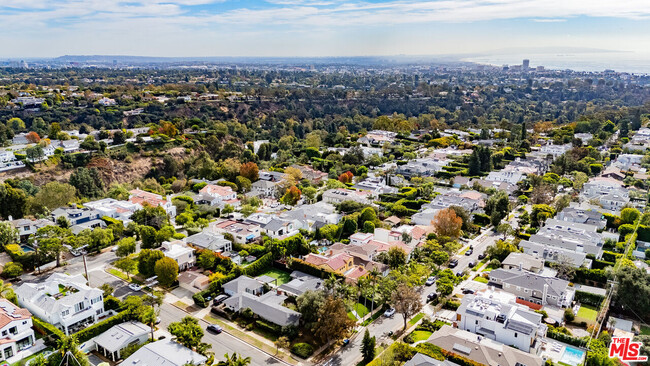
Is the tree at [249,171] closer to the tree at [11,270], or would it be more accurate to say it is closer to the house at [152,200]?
the house at [152,200]

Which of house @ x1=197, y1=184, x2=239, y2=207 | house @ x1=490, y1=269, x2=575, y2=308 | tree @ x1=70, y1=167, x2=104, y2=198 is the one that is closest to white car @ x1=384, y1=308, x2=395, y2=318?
house @ x1=490, y1=269, x2=575, y2=308

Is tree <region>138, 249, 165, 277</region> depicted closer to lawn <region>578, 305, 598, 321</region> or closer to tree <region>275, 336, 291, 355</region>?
tree <region>275, 336, 291, 355</region>

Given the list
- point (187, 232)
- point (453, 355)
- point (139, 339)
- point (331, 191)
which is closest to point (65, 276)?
point (139, 339)

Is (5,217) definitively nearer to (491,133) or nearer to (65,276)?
(65,276)

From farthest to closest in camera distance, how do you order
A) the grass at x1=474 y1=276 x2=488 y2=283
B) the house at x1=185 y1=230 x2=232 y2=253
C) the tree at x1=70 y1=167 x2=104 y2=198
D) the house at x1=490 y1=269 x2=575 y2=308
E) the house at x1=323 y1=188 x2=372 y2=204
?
the tree at x1=70 y1=167 x2=104 y2=198, the house at x1=323 y1=188 x2=372 y2=204, the house at x1=185 y1=230 x2=232 y2=253, the grass at x1=474 y1=276 x2=488 y2=283, the house at x1=490 y1=269 x2=575 y2=308

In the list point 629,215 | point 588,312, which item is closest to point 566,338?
point 588,312

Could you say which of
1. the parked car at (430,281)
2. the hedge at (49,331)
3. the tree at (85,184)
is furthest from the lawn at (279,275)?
the tree at (85,184)
